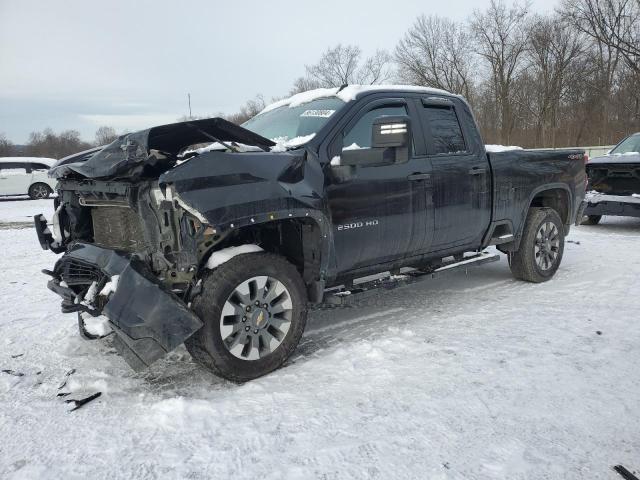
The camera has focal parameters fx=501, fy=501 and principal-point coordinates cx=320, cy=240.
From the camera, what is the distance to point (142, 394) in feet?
10.5

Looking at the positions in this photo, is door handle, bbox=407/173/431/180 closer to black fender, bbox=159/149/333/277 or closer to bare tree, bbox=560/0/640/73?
black fender, bbox=159/149/333/277

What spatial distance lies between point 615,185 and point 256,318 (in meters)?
8.42

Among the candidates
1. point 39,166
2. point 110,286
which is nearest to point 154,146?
point 110,286

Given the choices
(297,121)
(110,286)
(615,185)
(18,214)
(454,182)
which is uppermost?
(297,121)

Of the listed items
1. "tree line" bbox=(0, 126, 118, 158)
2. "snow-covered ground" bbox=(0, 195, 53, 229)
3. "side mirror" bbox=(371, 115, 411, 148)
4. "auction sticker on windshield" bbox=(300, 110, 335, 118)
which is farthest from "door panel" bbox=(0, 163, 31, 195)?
"tree line" bbox=(0, 126, 118, 158)

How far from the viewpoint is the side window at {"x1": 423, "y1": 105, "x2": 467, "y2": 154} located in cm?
454

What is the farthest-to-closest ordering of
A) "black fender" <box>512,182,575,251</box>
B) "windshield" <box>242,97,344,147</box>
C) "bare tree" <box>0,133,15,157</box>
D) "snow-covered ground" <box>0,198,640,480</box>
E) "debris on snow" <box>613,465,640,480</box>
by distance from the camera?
"bare tree" <box>0,133,15,157</box> < "black fender" <box>512,182,575,251</box> < "windshield" <box>242,97,344,147</box> < "snow-covered ground" <box>0,198,640,480</box> < "debris on snow" <box>613,465,640,480</box>

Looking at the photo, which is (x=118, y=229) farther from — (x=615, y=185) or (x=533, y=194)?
(x=615, y=185)

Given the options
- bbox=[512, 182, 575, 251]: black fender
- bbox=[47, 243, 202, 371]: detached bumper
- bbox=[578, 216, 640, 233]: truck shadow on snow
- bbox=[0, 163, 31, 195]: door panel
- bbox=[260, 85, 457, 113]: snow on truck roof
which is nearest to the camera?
bbox=[47, 243, 202, 371]: detached bumper

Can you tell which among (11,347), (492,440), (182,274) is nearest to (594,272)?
(492,440)

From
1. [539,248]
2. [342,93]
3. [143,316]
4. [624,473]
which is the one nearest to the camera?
[624,473]

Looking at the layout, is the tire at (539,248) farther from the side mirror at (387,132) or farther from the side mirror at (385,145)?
the side mirror at (387,132)

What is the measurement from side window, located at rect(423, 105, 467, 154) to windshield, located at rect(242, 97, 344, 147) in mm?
1004

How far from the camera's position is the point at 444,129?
185 inches
